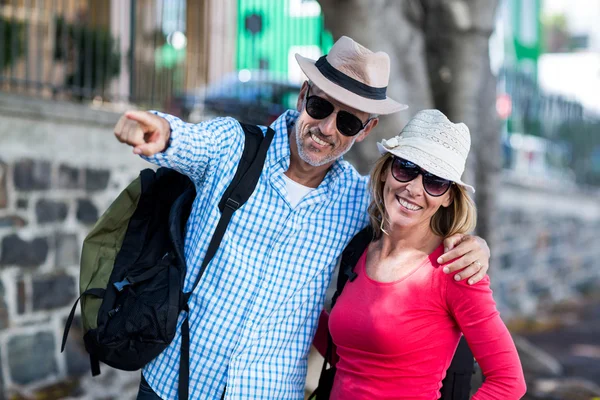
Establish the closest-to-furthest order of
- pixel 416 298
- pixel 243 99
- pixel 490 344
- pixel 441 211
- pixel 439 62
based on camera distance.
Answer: pixel 490 344 → pixel 416 298 → pixel 441 211 → pixel 439 62 → pixel 243 99

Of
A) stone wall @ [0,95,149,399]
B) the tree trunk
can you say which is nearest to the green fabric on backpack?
stone wall @ [0,95,149,399]

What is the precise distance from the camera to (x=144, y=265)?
2652mm

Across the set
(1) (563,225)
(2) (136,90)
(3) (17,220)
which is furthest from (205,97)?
(1) (563,225)

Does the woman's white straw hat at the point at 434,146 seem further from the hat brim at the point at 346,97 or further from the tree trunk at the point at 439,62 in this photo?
the tree trunk at the point at 439,62

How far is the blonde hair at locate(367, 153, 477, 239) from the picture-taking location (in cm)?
254

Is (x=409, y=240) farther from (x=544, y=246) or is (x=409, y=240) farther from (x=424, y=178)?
(x=544, y=246)

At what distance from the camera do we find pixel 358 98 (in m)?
2.68

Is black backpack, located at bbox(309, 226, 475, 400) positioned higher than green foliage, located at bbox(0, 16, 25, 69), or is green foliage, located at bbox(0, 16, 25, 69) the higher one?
green foliage, located at bbox(0, 16, 25, 69)

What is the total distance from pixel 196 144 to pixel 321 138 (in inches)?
19.0

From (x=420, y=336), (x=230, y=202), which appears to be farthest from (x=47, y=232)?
(x=420, y=336)

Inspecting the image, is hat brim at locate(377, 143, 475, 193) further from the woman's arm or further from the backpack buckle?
the backpack buckle

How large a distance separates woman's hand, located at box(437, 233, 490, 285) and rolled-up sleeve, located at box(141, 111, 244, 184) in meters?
0.83

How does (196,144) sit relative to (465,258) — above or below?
above

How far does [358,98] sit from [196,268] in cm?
84
